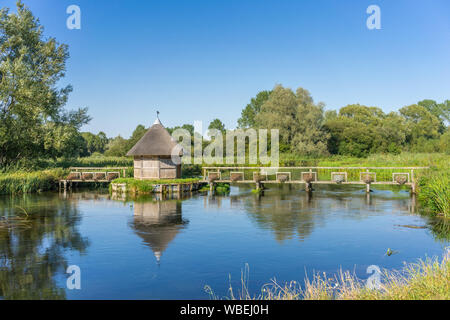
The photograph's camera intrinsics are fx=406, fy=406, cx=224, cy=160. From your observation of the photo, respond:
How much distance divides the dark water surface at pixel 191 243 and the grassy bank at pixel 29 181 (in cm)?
557

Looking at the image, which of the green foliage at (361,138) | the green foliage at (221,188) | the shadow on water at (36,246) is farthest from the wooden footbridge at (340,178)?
the green foliage at (361,138)

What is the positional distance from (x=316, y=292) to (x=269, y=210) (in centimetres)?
1208

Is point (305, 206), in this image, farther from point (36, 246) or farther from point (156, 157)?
point (36, 246)

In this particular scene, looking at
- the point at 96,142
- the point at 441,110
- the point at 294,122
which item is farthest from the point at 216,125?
the point at 441,110

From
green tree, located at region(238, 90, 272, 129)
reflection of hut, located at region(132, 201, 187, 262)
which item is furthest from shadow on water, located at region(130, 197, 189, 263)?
green tree, located at region(238, 90, 272, 129)

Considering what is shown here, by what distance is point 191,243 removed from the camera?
12922 mm

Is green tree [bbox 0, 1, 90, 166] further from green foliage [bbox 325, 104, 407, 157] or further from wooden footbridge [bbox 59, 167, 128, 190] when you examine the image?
green foliage [bbox 325, 104, 407, 157]

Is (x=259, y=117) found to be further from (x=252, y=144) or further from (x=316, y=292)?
(x=316, y=292)

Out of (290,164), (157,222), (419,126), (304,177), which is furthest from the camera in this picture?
(419,126)

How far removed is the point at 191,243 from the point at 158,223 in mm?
3512

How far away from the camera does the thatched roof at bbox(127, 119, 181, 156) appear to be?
89.8ft

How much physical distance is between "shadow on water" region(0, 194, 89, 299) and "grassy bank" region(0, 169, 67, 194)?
595cm

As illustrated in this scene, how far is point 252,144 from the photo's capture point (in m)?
54.3
